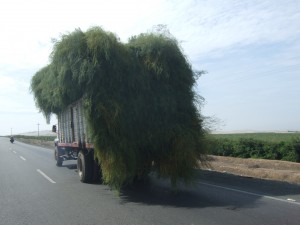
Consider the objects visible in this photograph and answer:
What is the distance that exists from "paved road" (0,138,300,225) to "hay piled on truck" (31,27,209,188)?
73 cm

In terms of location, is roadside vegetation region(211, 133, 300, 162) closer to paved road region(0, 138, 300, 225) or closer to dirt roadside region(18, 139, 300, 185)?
dirt roadside region(18, 139, 300, 185)

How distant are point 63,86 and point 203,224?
4.85 meters

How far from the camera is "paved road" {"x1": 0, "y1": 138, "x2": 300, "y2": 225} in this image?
25.3 ft

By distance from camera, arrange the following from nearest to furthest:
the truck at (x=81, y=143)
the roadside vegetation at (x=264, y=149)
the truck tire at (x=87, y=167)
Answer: the truck at (x=81, y=143) → the truck tire at (x=87, y=167) → the roadside vegetation at (x=264, y=149)

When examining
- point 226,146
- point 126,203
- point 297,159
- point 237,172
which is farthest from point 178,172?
point 226,146

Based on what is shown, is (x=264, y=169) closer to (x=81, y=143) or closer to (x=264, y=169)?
(x=264, y=169)

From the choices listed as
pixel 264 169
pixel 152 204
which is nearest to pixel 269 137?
pixel 264 169

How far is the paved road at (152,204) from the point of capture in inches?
303

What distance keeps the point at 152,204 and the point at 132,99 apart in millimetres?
2485

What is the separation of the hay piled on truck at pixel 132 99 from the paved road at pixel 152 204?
0.73 meters

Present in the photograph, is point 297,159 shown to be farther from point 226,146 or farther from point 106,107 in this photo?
point 106,107

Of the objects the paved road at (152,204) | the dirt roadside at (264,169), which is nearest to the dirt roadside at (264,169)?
the dirt roadside at (264,169)

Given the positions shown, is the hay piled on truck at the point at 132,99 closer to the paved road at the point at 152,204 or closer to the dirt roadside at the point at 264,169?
the paved road at the point at 152,204

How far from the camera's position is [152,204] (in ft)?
30.1
